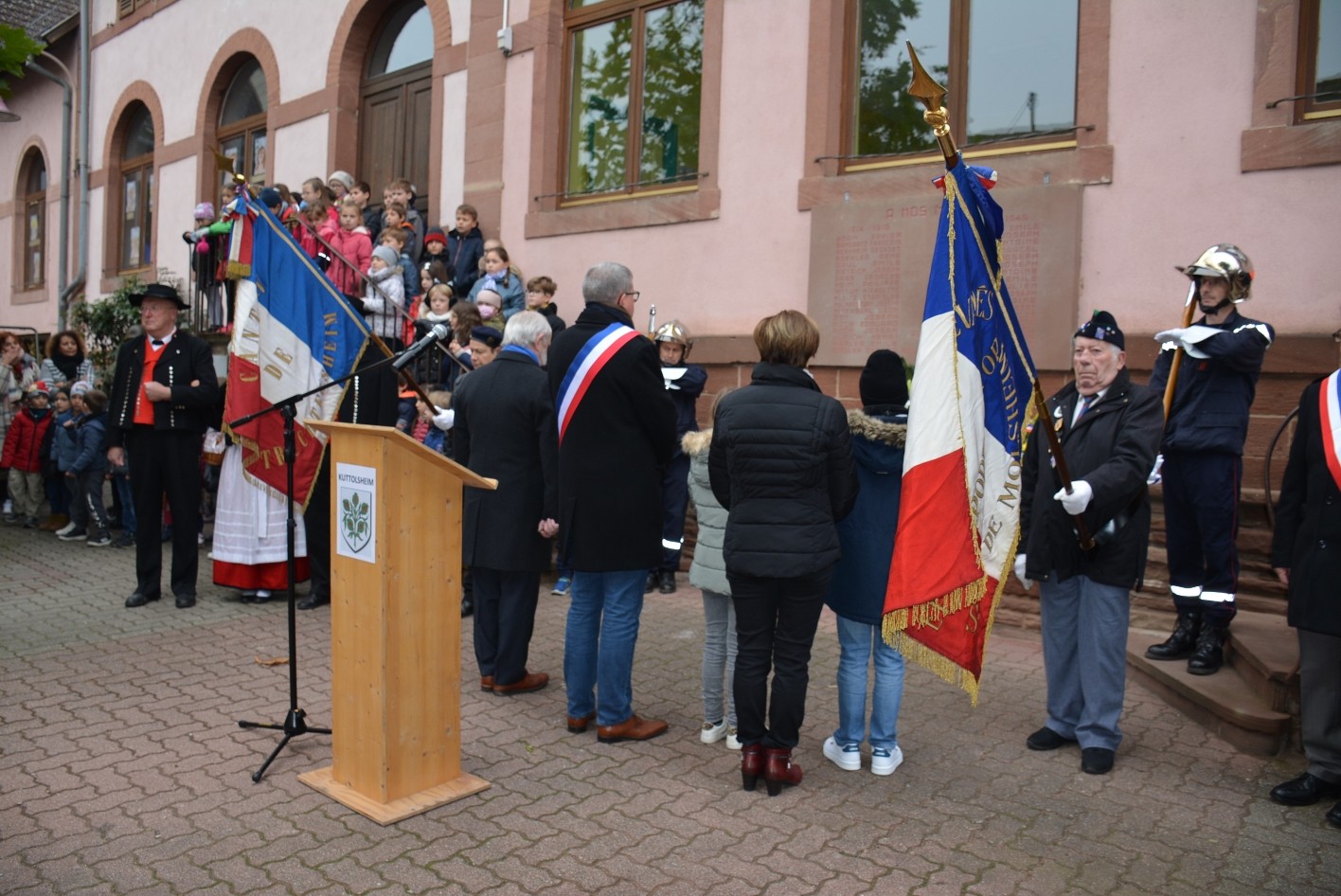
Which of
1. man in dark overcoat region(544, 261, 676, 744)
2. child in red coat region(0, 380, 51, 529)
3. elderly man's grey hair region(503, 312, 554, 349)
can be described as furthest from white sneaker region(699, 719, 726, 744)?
child in red coat region(0, 380, 51, 529)

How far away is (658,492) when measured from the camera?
5.00 meters

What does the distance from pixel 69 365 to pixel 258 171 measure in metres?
3.66

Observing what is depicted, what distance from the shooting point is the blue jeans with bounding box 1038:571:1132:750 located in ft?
15.7

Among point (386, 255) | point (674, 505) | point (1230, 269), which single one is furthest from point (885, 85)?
point (386, 255)

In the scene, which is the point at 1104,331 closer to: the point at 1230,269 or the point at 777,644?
the point at 1230,269

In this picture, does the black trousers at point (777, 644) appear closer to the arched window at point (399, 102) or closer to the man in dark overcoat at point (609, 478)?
the man in dark overcoat at point (609, 478)

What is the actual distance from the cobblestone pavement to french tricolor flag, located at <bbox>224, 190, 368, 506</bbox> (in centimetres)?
189

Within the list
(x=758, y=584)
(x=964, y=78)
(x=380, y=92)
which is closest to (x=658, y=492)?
(x=758, y=584)

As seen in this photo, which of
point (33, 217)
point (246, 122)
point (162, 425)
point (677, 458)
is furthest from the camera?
point (33, 217)

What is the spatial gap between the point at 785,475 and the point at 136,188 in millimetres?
16589

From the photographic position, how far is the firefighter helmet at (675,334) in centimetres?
839

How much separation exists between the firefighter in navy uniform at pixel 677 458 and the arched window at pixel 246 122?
339 inches

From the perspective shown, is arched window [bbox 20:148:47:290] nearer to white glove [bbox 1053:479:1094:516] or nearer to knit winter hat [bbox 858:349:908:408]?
knit winter hat [bbox 858:349:908:408]

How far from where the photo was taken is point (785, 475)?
424 centimetres
